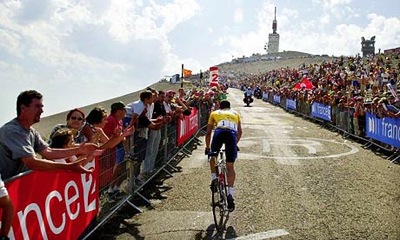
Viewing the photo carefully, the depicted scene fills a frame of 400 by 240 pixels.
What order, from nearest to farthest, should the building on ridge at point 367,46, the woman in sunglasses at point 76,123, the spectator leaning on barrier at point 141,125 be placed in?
the woman in sunglasses at point 76,123, the spectator leaning on barrier at point 141,125, the building on ridge at point 367,46

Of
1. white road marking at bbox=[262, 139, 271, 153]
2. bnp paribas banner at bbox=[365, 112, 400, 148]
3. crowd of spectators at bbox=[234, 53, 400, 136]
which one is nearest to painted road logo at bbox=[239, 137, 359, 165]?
white road marking at bbox=[262, 139, 271, 153]

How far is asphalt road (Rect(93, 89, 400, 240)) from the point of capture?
6.75 meters

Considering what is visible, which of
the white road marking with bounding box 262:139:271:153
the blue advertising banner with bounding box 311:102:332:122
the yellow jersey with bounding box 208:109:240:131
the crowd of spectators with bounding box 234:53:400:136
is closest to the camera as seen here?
the yellow jersey with bounding box 208:109:240:131

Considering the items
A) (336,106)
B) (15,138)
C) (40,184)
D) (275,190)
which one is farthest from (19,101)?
(336,106)

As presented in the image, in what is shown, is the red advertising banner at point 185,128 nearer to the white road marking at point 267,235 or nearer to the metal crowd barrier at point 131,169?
the metal crowd barrier at point 131,169

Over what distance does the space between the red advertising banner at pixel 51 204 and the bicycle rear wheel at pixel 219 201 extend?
1.99m

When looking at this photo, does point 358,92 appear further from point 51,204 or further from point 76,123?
point 51,204

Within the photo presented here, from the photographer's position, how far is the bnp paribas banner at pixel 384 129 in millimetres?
13359

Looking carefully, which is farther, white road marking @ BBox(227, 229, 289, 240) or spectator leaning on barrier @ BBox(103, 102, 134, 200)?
spectator leaning on barrier @ BBox(103, 102, 134, 200)

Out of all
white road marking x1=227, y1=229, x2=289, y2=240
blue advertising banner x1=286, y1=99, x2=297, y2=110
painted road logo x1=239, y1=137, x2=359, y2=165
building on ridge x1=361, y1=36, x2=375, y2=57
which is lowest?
painted road logo x1=239, y1=137, x2=359, y2=165

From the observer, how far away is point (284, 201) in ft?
27.7

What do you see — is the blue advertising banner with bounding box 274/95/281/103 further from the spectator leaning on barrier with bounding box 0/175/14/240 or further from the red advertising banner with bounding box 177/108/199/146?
the spectator leaning on barrier with bounding box 0/175/14/240

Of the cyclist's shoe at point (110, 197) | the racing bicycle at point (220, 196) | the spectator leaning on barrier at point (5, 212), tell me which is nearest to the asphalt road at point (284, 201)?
the racing bicycle at point (220, 196)

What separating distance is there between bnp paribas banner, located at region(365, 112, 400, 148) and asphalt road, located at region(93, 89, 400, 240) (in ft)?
2.38
